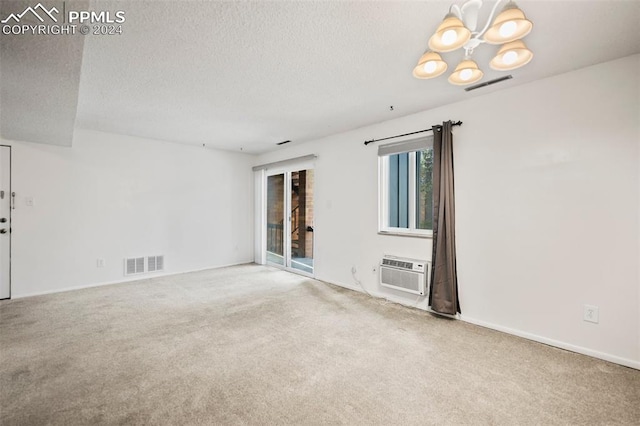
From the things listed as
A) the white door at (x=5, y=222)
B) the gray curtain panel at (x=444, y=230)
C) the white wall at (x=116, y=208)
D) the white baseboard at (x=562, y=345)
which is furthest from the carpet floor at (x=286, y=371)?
the white wall at (x=116, y=208)

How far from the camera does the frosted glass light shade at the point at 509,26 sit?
1.39 meters

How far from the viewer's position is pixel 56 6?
1317 millimetres

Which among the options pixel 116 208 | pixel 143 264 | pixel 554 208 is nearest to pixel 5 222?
pixel 116 208

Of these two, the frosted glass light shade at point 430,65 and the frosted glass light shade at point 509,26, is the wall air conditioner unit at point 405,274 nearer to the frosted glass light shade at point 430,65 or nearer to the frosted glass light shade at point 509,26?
the frosted glass light shade at point 430,65

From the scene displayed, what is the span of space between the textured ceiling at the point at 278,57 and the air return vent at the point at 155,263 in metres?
2.36

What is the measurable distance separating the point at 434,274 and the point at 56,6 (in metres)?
3.61

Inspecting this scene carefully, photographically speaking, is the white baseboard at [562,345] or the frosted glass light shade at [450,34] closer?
the frosted glass light shade at [450,34]

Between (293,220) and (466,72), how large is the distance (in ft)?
14.0

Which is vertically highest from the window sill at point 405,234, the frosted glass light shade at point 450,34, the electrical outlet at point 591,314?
the frosted glass light shade at point 450,34

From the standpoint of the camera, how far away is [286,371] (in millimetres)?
2232

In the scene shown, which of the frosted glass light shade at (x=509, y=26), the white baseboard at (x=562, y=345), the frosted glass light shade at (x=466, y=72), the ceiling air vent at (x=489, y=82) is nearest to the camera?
the frosted glass light shade at (x=509, y=26)

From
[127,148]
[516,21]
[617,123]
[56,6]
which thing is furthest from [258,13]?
[127,148]

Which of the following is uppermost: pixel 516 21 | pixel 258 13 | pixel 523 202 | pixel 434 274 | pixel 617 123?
pixel 258 13

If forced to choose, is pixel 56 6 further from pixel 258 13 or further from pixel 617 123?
pixel 617 123
